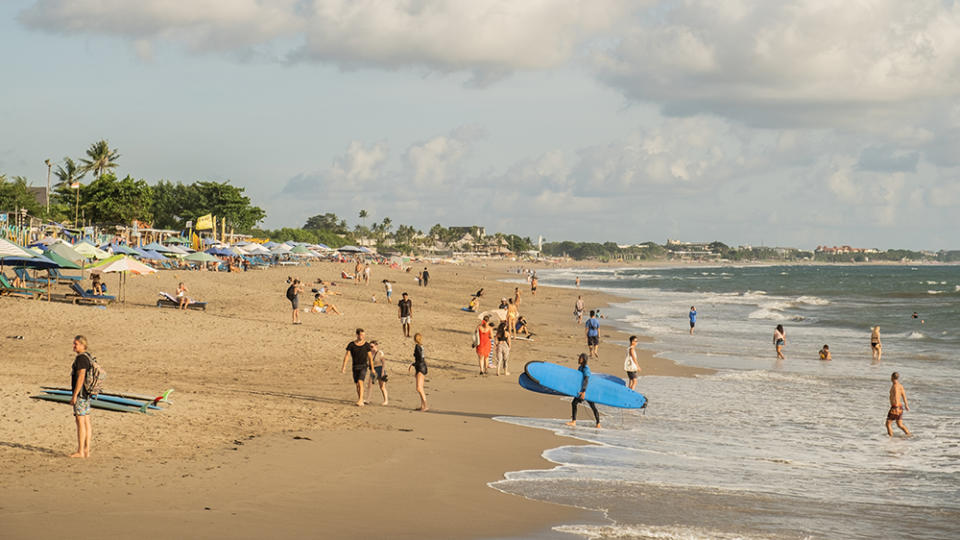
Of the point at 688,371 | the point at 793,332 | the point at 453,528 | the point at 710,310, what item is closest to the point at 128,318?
the point at 688,371

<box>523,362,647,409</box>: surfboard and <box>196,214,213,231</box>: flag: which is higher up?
<box>196,214,213,231</box>: flag

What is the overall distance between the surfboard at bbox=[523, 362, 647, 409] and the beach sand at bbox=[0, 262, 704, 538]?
0.58 m

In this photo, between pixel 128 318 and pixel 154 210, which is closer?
pixel 128 318

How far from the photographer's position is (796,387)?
20328 millimetres

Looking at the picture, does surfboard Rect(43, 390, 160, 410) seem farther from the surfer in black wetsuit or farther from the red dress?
the red dress

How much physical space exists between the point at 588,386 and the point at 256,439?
6.53 m

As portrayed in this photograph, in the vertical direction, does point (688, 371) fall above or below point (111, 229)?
below

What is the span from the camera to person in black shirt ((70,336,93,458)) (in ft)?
30.7

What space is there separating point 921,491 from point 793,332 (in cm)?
2877

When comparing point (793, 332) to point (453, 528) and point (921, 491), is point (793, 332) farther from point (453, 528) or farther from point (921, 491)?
point (453, 528)

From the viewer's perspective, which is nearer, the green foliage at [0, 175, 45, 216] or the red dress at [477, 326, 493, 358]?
the red dress at [477, 326, 493, 358]

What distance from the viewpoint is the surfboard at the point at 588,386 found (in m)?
15.1

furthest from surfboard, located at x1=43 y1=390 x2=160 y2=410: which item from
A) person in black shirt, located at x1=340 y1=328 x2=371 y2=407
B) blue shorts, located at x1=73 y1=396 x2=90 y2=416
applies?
person in black shirt, located at x1=340 y1=328 x2=371 y2=407

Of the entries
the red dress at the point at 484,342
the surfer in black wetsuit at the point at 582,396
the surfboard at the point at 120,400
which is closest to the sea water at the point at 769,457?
the surfer in black wetsuit at the point at 582,396
